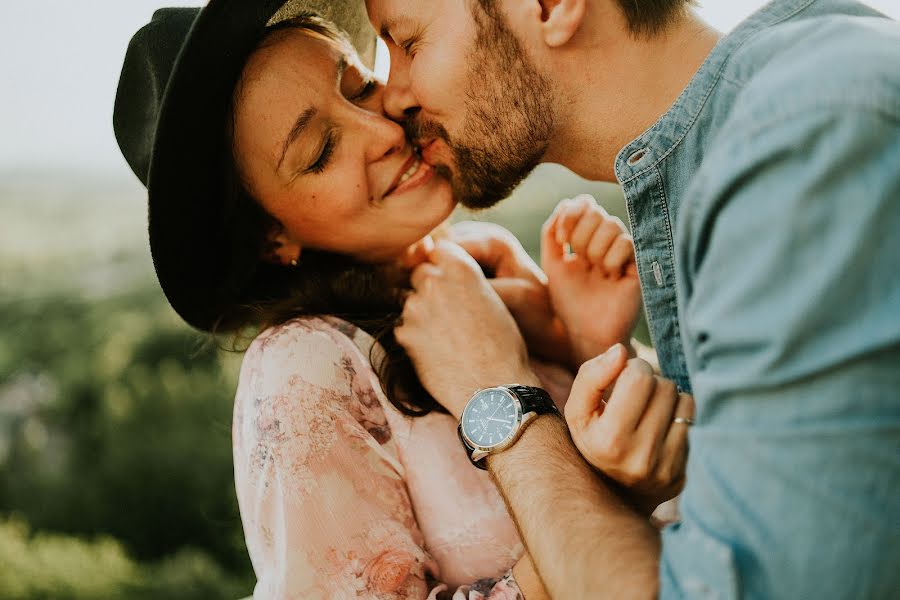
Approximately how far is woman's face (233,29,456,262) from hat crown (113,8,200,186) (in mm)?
177

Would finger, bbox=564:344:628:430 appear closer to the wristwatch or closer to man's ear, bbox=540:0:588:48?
the wristwatch

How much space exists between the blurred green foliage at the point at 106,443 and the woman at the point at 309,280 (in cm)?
130

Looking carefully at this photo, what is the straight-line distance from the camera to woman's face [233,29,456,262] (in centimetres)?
184

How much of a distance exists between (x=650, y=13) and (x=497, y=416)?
1013mm

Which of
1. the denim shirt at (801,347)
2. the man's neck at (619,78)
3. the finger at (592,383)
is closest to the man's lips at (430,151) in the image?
the man's neck at (619,78)

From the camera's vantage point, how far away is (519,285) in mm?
2207

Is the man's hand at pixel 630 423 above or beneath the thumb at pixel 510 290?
above

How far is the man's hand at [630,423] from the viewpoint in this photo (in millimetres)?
1322

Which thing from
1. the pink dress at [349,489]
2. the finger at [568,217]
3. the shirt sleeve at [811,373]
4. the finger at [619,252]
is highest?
the shirt sleeve at [811,373]

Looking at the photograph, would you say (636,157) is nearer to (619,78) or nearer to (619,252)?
(619,78)

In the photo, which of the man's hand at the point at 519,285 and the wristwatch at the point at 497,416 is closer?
the wristwatch at the point at 497,416

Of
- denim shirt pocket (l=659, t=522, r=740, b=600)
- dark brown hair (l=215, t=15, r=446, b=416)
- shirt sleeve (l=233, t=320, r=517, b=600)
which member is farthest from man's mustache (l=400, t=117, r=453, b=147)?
denim shirt pocket (l=659, t=522, r=740, b=600)

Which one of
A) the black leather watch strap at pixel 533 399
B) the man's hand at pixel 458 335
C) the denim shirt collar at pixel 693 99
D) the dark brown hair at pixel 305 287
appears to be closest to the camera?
the denim shirt collar at pixel 693 99

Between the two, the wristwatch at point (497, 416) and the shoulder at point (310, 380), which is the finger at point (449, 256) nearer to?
the shoulder at point (310, 380)
